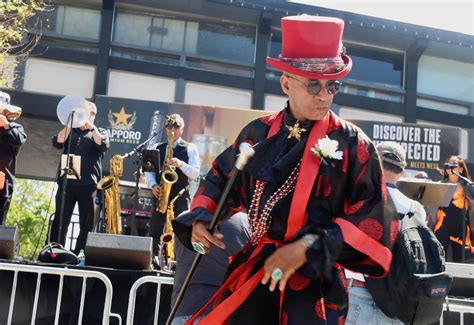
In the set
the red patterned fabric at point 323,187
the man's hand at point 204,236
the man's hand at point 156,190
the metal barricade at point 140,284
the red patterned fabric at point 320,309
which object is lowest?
the metal barricade at point 140,284

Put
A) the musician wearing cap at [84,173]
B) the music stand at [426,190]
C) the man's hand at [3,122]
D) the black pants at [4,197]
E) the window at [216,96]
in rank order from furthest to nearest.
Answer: the window at [216,96]
the musician wearing cap at [84,173]
the black pants at [4,197]
the man's hand at [3,122]
the music stand at [426,190]

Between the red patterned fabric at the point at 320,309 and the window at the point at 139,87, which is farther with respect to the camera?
the window at the point at 139,87

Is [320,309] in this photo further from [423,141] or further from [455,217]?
[423,141]

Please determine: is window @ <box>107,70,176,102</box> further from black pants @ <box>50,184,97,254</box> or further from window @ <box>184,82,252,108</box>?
black pants @ <box>50,184,97,254</box>

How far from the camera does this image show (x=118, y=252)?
505 cm

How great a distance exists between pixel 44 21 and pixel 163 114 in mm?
5756

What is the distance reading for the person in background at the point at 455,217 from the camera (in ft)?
26.4

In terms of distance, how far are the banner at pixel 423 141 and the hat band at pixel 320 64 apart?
976 centimetres

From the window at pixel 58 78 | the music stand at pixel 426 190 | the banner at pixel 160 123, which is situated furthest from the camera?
the window at pixel 58 78

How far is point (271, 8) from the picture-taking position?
1562 cm

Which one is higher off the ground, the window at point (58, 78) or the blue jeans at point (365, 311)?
the window at point (58, 78)

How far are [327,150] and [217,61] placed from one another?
13.6 meters

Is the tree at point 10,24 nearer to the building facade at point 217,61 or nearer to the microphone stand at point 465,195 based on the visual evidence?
the building facade at point 217,61

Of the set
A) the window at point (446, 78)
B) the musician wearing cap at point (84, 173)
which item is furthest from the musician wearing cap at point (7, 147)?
the window at point (446, 78)
